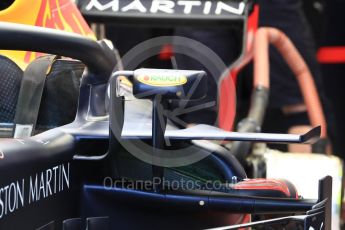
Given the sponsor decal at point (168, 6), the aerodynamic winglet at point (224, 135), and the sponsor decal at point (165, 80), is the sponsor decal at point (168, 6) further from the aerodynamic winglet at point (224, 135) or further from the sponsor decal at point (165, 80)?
the sponsor decal at point (165, 80)

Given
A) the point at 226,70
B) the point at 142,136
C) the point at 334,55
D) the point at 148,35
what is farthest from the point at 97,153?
the point at 334,55

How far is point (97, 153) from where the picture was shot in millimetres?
1794

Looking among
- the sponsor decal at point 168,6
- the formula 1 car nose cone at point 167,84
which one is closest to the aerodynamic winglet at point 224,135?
the formula 1 car nose cone at point 167,84

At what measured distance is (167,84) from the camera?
60.5 inches

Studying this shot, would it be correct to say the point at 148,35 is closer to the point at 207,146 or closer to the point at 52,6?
the point at 52,6

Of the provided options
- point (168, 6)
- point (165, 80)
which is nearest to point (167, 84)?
point (165, 80)

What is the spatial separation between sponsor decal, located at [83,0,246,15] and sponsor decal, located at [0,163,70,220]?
4.58 feet

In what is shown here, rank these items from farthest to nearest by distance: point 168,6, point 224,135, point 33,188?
point 168,6
point 224,135
point 33,188

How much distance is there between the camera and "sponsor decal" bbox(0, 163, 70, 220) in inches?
54.9

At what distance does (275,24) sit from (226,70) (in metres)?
1.10

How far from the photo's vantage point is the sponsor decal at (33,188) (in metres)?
1.39

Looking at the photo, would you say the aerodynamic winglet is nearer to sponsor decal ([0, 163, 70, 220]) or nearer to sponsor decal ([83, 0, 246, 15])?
sponsor decal ([0, 163, 70, 220])

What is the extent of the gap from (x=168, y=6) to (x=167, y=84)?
1.47 meters

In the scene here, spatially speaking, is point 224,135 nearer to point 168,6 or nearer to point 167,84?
point 167,84
